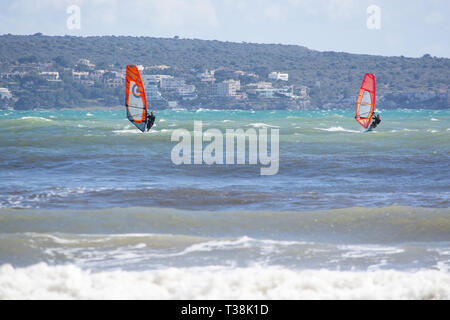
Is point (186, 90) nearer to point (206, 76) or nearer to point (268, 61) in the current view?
point (206, 76)

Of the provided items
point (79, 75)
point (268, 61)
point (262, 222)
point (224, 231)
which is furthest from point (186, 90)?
point (224, 231)

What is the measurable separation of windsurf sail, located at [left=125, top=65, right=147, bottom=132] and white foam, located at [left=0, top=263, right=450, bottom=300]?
13.2 meters

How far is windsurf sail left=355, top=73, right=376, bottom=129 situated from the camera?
2297cm

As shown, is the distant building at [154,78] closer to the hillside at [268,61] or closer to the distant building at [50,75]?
the hillside at [268,61]

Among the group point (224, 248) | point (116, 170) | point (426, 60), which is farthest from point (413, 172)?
point (426, 60)

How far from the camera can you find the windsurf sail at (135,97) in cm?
1886

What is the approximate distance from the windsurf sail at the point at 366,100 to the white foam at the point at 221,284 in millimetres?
17593

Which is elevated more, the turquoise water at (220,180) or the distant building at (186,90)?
the distant building at (186,90)

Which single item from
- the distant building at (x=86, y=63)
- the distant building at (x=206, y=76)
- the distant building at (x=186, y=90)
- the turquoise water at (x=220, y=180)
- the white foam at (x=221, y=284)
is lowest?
the turquoise water at (x=220, y=180)

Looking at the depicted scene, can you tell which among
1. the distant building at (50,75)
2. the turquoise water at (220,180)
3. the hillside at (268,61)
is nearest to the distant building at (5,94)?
the distant building at (50,75)

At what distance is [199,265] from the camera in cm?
619

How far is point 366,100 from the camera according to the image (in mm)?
23562

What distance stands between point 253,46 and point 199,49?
15.1 metres

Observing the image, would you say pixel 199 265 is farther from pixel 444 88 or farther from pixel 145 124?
pixel 444 88
